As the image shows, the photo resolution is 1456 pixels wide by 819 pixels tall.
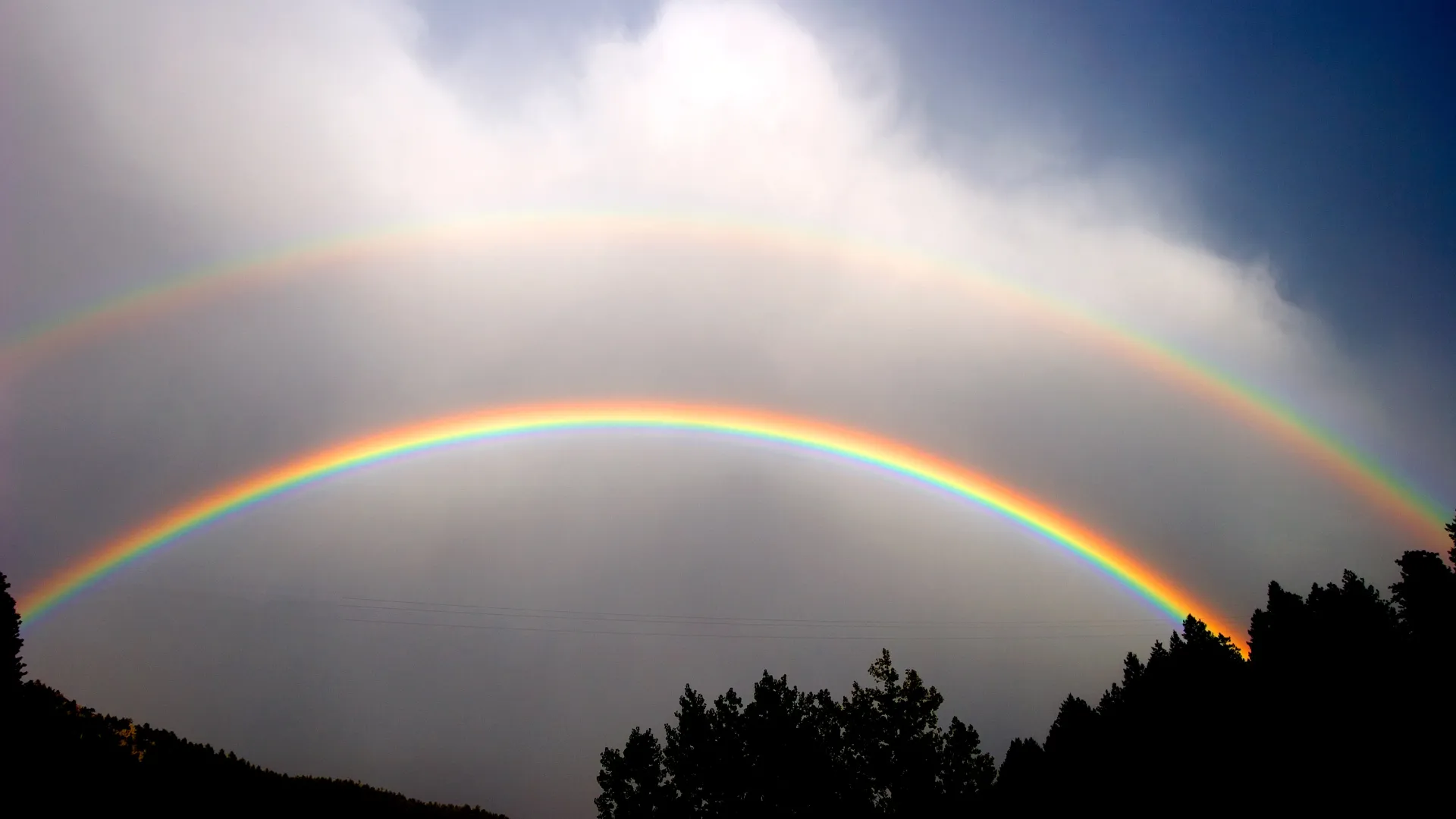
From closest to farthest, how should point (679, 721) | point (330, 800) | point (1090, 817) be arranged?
1. point (330, 800)
2. point (1090, 817)
3. point (679, 721)

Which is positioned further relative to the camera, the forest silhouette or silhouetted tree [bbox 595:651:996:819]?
silhouetted tree [bbox 595:651:996:819]

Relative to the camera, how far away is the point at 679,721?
61.5 m

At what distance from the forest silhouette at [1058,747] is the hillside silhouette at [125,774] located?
0.21 ft

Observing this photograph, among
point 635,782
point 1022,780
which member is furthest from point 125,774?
point 1022,780

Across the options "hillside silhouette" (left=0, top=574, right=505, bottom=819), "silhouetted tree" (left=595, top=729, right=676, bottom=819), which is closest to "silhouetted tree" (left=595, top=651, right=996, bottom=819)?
"silhouetted tree" (left=595, top=729, right=676, bottom=819)

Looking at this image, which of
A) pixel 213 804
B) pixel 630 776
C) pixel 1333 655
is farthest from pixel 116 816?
pixel 1333 655

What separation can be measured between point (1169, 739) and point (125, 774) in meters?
46.6

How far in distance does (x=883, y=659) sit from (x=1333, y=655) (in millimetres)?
A: 26434

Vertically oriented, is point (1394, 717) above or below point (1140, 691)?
below

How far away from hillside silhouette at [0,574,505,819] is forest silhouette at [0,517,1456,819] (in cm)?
6

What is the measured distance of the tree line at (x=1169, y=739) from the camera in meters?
34.8

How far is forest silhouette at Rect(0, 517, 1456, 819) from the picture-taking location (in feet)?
78.7

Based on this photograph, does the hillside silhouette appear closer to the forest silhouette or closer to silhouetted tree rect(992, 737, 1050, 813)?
the forest silhouette

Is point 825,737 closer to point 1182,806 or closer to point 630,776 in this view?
point 630,776
